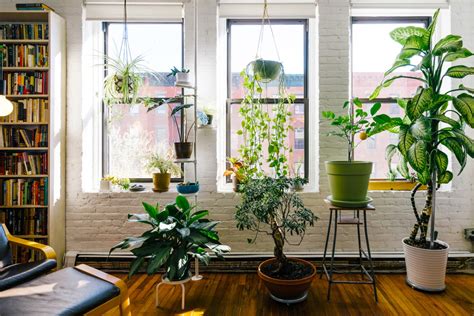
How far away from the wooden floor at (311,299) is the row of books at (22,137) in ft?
5.00

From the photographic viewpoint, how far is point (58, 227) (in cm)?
267

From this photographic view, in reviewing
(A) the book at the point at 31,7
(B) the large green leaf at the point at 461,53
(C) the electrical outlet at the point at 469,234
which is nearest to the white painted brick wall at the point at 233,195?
(C) the electrical outlet at the point at 469,234

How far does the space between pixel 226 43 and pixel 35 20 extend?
1832 millimetres

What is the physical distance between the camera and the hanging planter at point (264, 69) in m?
2.38

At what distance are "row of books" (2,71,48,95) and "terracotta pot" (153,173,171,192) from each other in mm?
1269

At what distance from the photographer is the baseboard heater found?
2688mm

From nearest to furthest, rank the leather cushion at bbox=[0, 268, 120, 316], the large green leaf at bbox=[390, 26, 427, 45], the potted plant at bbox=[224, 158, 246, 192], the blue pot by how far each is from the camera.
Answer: the leather cushion at bbox=[0, 268, 120, 316] < the large green leaf at bbox=[390, 26, 427, 45] < the blue pot < the potted plant at bbox=[224, 158, 246, 192]

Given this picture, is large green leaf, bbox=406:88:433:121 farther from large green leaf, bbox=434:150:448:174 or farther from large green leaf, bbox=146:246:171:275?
large green leaf, bbox=146:246:171:275

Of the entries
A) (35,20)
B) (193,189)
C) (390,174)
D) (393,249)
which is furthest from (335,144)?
(35,20)

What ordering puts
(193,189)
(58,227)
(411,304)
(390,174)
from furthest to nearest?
(390,174) → (58,227) → (193,189) → (411,304)

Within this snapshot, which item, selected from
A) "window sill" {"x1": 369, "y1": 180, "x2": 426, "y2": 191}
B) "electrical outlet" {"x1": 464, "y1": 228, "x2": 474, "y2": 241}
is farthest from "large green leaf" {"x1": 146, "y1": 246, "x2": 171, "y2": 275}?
"electrical outlet" {"x1": 464, "y1": 228, "x2": 474, "y2": 241}

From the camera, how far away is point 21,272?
71.9 inches

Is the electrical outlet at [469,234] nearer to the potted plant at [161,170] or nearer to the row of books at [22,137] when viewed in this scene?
the potted plant at [161,170]

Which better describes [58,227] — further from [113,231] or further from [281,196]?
[281,196]
